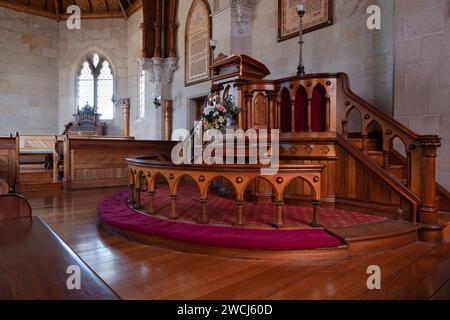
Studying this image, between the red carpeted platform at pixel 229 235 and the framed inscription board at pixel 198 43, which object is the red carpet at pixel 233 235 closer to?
the red carpeted platform at pixel 229 235

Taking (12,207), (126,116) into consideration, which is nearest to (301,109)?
(12,207)

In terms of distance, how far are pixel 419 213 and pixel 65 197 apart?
17.5 ft

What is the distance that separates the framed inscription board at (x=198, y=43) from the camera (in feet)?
29.5

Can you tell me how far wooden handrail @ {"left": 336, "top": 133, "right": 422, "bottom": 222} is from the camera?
3.36m

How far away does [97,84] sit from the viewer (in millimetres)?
13164

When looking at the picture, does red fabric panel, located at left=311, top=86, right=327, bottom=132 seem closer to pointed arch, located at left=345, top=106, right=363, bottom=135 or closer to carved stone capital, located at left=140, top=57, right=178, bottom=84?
Result: pointed arch, located at left=345, top=106, right=363, bottom=135

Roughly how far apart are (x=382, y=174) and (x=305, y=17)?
4.18 m

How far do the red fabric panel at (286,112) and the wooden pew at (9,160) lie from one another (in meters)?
4.89

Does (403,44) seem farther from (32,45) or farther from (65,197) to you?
(32,45)

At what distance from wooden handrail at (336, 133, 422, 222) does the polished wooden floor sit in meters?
0.48

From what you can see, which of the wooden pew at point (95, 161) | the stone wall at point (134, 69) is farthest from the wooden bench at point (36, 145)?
the stone wall at point (134, 69)

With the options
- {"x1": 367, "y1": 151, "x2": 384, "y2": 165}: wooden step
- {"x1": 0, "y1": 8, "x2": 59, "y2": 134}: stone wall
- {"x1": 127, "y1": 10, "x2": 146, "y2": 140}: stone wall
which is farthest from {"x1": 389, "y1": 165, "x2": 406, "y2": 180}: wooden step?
{"x1": 0, "y1": 8, "x2": 59, "y2": 134}: stone wall
